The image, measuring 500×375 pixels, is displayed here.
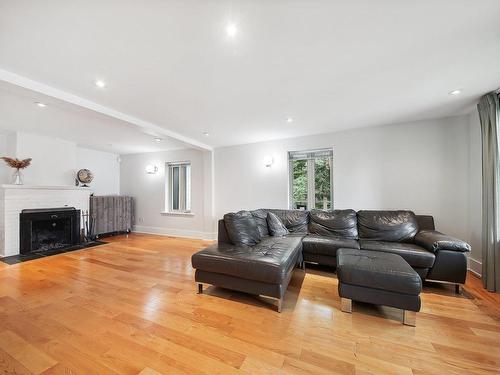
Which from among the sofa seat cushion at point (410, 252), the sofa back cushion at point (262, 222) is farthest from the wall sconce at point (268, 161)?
the sofa seat cushion at point (410, 252)

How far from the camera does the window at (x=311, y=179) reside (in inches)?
165

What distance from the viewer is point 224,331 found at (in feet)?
5.65

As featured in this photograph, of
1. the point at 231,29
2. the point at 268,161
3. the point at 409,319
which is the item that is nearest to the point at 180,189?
the point at 268,161

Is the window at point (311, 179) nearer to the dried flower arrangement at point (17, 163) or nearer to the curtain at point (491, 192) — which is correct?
the curtain at point (491, 192)

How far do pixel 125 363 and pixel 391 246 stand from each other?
9.98ft

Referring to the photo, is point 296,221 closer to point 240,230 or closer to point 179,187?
point 240,230

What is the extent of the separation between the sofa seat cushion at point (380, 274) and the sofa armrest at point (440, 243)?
2.31ft

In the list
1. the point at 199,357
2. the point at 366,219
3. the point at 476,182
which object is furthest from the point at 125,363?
Result: the point at 476,182

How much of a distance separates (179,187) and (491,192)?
6006 mm

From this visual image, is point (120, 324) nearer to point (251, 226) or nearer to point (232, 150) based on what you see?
point (251, 226)

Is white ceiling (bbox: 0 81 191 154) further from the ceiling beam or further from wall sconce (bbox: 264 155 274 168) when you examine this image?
wall sconce (bbox: 264 155 274 168)

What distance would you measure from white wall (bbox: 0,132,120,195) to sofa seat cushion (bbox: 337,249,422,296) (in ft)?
19.5

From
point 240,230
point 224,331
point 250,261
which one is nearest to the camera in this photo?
point 224,331

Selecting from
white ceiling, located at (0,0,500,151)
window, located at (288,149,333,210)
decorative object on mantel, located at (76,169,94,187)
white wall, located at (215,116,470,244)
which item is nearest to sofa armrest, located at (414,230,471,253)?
white wall, located at (215,116,470,244)
